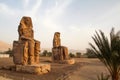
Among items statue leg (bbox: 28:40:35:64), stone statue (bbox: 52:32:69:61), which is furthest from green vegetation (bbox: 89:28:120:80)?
stone statue (bbox: 52:32:69:61)

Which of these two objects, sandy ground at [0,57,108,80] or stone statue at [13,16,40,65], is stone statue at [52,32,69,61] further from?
stone statue at [13,16,40,65]

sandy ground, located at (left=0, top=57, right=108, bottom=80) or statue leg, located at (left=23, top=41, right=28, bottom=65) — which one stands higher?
statue leg, located at (left=23, top=41, right=28, bottom=65)

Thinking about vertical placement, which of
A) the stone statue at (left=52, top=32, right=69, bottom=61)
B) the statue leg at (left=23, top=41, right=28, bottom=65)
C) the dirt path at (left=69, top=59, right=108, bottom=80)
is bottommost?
the dirt path at (left=69, top=59, right=108, bottom=80)

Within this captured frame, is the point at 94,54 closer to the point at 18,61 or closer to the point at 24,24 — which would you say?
the point at 18,61

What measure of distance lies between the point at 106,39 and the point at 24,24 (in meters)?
8.19

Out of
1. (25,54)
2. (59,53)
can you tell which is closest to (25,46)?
(25,54)

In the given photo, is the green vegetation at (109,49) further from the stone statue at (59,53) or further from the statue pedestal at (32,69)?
the stone statue at (59,53)

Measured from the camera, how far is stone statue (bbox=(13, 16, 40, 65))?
15.2 m

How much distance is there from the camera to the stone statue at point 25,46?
15.2 m

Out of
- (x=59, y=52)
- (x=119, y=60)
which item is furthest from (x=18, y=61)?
(x=59, y=52)

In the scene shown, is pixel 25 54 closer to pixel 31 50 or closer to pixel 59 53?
pixel 31 50

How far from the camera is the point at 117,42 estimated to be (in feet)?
33.0

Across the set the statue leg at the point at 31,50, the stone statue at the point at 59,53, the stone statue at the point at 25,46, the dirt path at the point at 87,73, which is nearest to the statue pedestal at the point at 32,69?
the stone statue at the point at 25,46

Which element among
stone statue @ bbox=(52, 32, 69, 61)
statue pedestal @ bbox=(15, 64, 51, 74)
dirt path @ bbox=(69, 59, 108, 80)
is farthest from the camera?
stone statue @ bbox=(52, 32, 69, 61)
